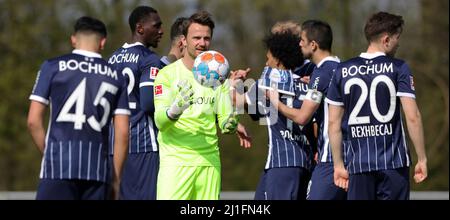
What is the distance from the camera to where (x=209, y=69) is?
9461 mm

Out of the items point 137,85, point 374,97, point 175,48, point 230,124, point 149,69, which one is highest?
point 175,48

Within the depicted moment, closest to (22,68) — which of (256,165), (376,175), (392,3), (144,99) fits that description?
(256,165)

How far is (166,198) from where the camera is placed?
949 centimetres

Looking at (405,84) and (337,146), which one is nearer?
(405,84)

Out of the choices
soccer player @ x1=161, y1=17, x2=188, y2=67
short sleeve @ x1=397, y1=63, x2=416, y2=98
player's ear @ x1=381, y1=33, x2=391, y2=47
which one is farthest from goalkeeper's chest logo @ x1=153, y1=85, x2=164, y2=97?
short sleeve @ x1=397, y1=63, x2=416, y2=98

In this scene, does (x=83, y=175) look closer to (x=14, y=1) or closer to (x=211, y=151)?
(x=211, y=151)

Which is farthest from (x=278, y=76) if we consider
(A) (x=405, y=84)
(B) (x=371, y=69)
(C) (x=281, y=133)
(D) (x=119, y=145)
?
(D) (x=119, y=145)

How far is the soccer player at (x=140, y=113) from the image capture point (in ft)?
36.6

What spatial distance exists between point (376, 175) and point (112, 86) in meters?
2.58

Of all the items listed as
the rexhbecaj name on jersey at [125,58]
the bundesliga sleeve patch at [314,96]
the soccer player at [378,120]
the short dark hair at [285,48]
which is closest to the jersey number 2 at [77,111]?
the soccer player at [378,120]

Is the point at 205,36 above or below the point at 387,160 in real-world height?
above

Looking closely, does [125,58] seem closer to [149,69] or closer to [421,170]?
[149,69]

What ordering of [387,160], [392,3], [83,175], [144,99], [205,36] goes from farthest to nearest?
1. [392,3]
2. [144,99]
3. [205,36]
4. [387,160]
5. [83,175]

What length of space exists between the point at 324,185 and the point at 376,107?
4.49 feet
